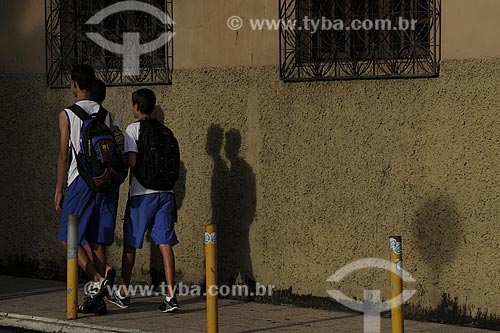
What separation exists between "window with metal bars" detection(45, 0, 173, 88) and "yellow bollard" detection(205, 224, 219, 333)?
355cm

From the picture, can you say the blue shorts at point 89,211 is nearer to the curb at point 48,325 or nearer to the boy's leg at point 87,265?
the boy's leg at point 87,265

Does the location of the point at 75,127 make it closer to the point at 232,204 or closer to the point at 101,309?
the point at 101,309

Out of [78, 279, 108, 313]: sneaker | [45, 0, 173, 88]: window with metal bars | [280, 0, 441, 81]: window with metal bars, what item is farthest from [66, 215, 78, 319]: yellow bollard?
A: [45, 0, 173, 88]: window with metal bars

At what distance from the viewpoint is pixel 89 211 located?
32.3 feet

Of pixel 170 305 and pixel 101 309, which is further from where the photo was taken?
pixel 170 305

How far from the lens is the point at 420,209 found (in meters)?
9.61

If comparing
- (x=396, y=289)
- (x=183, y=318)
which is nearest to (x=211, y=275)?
(x=396, y=289)

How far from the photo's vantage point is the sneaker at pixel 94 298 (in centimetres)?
971

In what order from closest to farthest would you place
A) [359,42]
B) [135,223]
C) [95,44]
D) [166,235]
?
[166,235] → [135,223] → [359,42] → [95,44]

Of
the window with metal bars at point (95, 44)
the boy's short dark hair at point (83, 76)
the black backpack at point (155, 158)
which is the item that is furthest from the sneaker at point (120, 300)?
the window with metal bars at point (95, 44)

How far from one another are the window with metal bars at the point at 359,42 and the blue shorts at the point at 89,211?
1.92 meters

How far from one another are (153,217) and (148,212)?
0.28ft

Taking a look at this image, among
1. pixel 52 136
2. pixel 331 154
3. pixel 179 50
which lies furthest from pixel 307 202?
pixel 52 136

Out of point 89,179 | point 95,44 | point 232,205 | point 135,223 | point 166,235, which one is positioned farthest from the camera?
point 95,44
